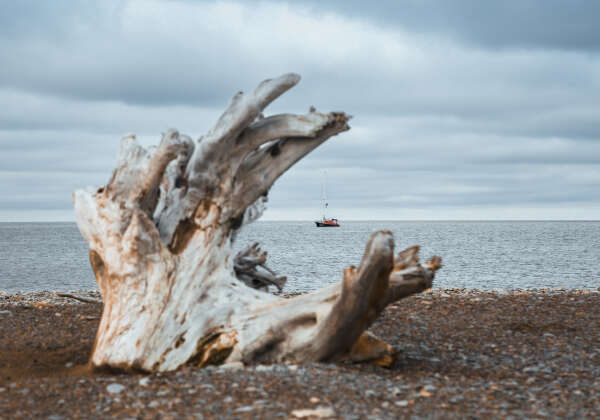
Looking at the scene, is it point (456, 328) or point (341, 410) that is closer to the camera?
point (341, 410)

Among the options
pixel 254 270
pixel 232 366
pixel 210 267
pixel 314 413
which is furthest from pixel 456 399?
pixel 254 270

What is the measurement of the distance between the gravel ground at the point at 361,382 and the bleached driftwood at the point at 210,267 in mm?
396

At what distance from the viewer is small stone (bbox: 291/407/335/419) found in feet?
16.4

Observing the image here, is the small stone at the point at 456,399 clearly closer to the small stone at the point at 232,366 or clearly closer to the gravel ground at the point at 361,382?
the gravel ground at the point at 361,382

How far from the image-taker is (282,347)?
7.06 meters

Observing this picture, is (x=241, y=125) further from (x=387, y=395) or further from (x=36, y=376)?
(x=36, y=376)

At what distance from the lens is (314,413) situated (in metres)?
5.04

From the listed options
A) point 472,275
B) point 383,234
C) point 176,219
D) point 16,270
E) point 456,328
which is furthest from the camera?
point 16,270

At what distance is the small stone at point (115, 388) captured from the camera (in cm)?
593

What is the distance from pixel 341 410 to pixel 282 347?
6.50ft

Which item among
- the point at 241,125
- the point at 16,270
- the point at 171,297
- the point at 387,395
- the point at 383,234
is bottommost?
the point at 16,270

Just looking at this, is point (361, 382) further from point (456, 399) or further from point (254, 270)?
point (254, 270)

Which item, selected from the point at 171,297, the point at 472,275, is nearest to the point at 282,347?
the point at 171,297

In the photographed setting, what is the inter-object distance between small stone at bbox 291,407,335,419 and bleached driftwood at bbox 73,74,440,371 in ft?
5.29
